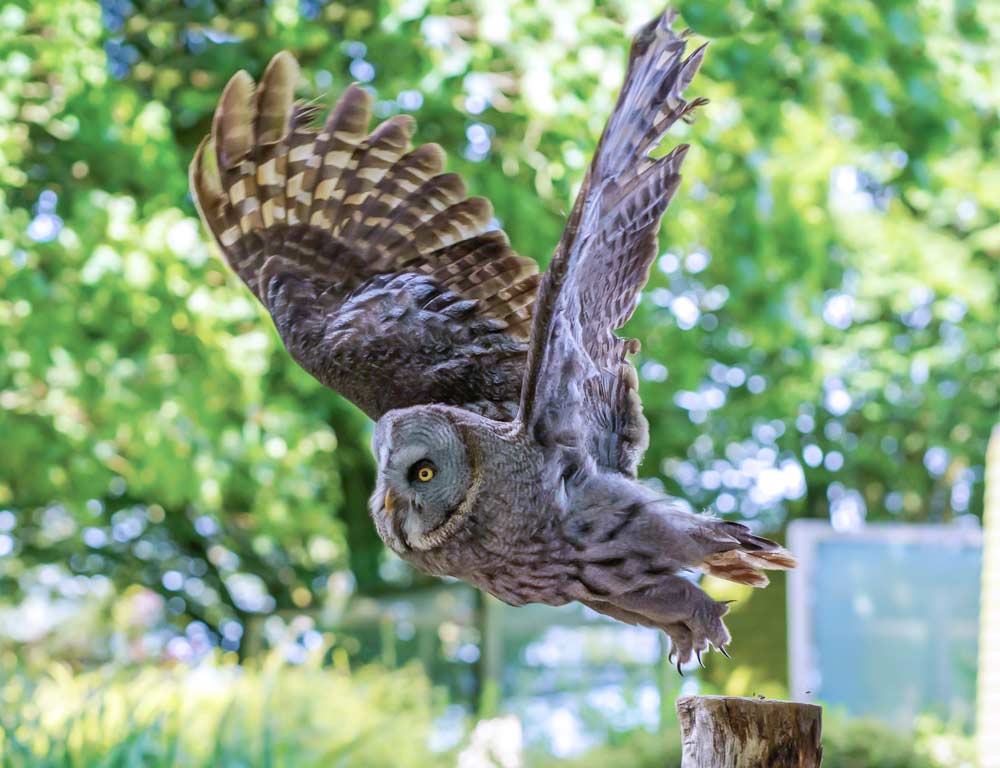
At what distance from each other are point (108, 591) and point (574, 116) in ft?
34.7

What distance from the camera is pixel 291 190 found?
343 cm

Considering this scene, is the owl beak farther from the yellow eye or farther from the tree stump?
the tree stump

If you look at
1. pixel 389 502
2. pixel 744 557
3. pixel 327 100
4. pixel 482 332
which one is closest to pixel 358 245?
pixel 482 332

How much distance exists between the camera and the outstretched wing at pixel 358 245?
303 cm

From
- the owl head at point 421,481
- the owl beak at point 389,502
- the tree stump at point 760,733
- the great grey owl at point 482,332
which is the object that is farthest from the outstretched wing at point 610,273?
the tree stump at point 760,733

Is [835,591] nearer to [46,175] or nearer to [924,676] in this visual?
[924,676]

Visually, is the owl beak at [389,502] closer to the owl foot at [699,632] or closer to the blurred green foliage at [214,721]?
the owl foot at [699,632]

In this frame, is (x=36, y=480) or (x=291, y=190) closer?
(x=291, y=190)

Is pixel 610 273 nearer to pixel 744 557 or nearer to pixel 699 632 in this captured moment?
pixel 744 557

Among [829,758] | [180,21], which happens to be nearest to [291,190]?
[180,21]

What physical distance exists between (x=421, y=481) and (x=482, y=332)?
74 cm

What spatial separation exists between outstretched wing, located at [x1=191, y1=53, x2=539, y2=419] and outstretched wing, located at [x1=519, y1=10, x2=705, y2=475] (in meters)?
0.30

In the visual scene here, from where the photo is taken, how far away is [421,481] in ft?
7.97

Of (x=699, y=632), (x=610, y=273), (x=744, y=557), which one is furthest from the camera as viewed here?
(x=610, y=273)
